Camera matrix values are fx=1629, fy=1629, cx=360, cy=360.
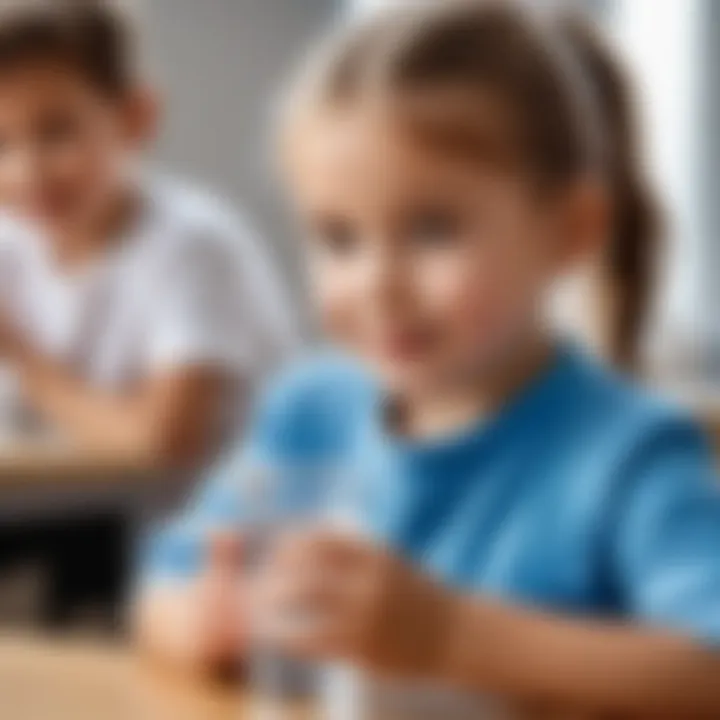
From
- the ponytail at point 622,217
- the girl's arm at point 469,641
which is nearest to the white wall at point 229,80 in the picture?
the ponytail at point 622,217

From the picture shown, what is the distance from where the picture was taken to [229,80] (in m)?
0.61

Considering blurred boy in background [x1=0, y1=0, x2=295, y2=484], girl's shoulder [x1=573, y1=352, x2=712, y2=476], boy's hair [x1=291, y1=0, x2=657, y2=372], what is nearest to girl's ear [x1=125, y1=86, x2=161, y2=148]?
blurred boy in background [x1=0, y1=0, x2=295, y2=484]

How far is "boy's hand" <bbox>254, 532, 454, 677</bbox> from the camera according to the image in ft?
1.36

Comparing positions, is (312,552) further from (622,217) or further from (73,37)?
(73,37)

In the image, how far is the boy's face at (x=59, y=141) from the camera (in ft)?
2.14

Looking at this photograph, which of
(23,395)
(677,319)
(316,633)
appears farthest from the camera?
(23,395)

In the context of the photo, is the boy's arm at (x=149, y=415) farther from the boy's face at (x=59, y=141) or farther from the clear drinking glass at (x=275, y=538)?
the clear drinking glass at (x=275, y=538)

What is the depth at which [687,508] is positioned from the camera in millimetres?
447

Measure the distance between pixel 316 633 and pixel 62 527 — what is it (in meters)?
0.29

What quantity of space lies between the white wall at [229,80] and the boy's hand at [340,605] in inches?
8.4

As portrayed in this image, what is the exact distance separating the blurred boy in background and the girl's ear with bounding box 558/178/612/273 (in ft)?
0.45

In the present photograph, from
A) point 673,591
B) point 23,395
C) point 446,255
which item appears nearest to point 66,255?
point 23,395

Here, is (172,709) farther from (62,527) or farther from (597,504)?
(62,527)

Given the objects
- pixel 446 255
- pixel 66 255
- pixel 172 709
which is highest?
pixel 66 255
